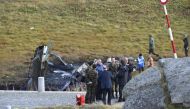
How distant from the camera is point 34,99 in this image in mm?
22094

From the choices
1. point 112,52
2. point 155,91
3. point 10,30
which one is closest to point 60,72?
point 112,52

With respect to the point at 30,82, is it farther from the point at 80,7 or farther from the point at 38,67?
the point at 80,7

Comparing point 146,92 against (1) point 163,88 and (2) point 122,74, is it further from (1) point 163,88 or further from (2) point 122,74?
(2) point 122,74

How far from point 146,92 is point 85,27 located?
39351 millimetres

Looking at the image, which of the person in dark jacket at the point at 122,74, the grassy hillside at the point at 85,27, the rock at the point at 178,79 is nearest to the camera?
the rock at the point at 178,79

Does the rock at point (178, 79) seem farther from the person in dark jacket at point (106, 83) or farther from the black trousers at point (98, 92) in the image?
the black trousers at point (98, 92)

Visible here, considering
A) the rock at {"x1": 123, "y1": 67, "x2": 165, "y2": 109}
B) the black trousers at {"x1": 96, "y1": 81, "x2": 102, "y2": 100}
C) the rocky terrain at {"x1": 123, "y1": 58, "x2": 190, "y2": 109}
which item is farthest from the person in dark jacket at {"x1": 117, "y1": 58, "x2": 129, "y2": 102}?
the rock at {"x1": 123, "y1": 67, "x2": 165, "y2": 109}

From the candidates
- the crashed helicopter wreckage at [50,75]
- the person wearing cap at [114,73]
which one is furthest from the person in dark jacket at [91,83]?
the crashed helicopter wreckage at [50,75]

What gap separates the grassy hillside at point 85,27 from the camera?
133 ft

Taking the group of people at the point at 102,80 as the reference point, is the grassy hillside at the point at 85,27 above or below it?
above

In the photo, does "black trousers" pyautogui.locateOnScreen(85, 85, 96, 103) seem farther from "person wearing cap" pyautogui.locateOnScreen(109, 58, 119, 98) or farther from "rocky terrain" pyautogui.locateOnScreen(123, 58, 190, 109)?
"rocky terrain" pyautogui.locateOnScreen(123, 58, 190, 109)

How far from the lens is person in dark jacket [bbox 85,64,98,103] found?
1981cm

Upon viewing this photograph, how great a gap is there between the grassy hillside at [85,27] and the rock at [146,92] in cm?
2496

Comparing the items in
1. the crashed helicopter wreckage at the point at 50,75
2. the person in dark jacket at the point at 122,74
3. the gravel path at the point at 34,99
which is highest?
the crashed helicopter wreckage at the point at 50,75
